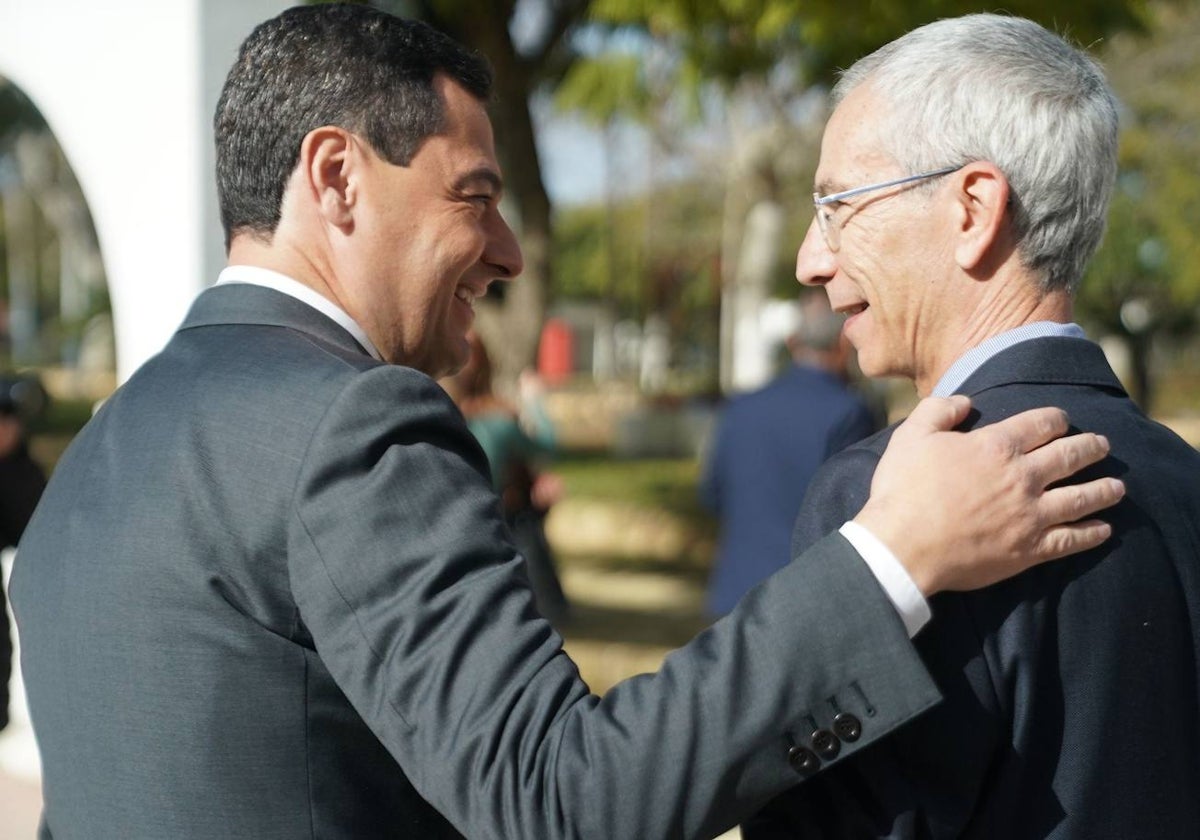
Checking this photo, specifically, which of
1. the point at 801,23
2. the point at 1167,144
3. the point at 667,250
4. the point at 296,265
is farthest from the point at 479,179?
the point at 667,250

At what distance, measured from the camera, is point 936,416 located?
4.56 feet

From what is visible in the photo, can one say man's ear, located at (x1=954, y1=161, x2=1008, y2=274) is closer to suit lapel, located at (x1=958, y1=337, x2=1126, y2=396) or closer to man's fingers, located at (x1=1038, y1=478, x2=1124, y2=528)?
suit lapel, located at (x1=958, y1=337, x2=1126, y2=396)

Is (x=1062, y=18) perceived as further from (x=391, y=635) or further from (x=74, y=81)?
(x=391, y=635)

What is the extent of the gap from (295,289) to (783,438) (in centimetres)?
396

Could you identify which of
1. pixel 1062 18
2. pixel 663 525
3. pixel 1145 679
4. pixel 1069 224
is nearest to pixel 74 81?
pixel 1069 224

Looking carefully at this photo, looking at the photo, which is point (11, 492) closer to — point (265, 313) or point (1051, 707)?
point (265, 313)

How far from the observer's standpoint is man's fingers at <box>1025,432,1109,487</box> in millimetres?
1339

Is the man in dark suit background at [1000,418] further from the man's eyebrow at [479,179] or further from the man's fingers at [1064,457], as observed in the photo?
the man's eyebrow at [479,179]

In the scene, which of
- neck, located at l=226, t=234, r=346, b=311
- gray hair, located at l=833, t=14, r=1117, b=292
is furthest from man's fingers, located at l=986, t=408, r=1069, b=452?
neck, located at l=226, t=234, r=346, b=311

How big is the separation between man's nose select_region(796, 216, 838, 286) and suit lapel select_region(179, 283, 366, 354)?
57 cm

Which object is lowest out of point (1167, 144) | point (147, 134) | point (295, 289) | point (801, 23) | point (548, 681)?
point (548, 681)

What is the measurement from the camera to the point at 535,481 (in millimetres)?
6871

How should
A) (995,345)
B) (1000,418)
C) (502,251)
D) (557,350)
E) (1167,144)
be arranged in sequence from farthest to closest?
(557,350) → (1167,144) → (502,251) → (995,345) → (1000,418)

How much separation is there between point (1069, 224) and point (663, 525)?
35.3ft
